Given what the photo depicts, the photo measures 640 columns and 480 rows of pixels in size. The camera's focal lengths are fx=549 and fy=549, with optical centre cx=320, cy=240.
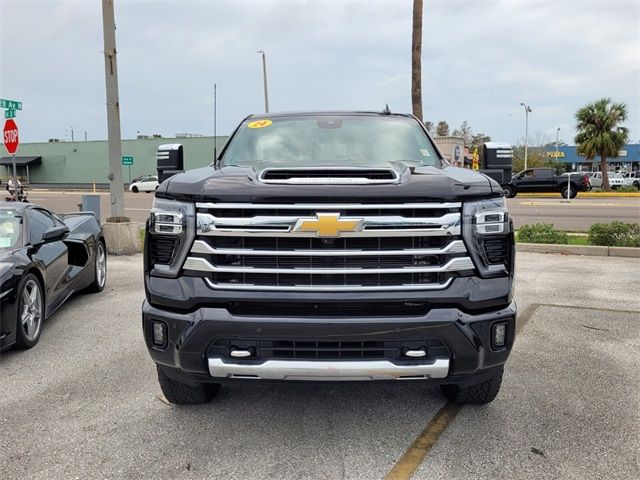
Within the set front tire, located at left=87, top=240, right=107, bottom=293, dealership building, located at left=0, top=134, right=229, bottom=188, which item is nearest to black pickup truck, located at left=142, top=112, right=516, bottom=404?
front tire, located at left=87, top=240, right=107, bottom=293

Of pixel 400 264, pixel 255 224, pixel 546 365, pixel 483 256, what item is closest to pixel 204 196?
pixel 255 224

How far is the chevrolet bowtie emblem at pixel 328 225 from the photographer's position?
286 centimetres

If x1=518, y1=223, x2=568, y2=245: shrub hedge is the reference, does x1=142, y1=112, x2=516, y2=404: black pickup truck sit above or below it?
above

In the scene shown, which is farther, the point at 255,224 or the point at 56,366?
the point at 56,366

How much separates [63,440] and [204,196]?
172cm

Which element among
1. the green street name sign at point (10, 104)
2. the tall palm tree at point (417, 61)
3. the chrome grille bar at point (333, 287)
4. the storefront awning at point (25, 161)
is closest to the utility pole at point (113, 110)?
the green street name sign at point (10, 104)

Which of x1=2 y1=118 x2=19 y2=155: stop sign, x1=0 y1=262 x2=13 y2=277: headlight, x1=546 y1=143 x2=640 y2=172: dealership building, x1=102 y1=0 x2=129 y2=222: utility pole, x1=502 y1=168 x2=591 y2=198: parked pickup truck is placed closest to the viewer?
x1=0 y1=262 x2=13 y2=277: headlight

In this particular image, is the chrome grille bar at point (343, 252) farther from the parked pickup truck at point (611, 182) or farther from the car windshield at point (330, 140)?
the parked pickup truck at point (611, 182)

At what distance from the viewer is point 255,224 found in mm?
2887

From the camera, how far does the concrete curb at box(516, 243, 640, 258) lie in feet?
32.0

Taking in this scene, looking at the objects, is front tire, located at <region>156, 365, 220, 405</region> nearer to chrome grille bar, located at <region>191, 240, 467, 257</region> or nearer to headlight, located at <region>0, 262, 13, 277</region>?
chrome grille bar, located at <region>191, 240, 467, 257</region>

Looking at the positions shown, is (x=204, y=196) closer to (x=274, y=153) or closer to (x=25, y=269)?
(x=274, y=153)

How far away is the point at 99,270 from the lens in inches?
279

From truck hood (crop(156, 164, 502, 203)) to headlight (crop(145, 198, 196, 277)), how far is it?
0.07 m
